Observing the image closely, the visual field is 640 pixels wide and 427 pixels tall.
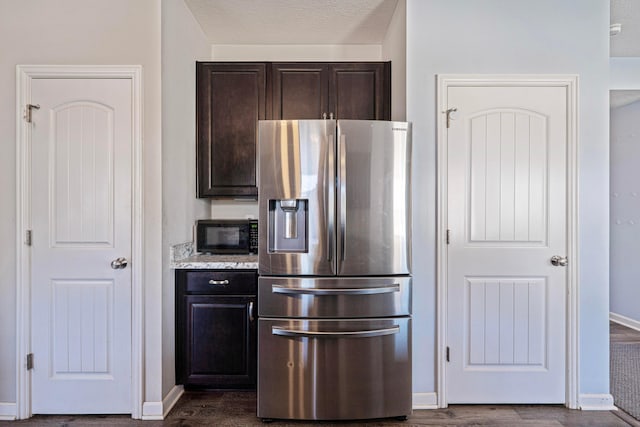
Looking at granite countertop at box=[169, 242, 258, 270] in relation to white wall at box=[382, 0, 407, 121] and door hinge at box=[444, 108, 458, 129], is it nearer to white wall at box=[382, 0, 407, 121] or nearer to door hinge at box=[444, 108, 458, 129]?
white wall at box=[382, 0, 407, 121]

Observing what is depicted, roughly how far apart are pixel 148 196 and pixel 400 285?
161cm

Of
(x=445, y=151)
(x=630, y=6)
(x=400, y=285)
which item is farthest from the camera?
(x=630, y=6)

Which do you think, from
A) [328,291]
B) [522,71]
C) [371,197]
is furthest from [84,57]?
[522,71]

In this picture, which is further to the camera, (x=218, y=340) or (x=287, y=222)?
(x=218, y=340)

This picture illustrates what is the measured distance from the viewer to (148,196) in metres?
2.15

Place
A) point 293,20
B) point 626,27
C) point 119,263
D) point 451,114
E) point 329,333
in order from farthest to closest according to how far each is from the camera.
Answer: point 626,27 → point 293,20 → point 451,114 → point 119,263 → point 329,333

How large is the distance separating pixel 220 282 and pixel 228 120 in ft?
4.11

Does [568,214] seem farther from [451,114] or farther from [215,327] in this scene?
[215,327]

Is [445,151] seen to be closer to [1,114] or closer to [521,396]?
[521,396]

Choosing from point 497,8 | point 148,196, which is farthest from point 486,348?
point 148,196

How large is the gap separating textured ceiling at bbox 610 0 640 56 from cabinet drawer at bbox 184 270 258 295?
126 inches

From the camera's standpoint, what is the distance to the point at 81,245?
216 cm

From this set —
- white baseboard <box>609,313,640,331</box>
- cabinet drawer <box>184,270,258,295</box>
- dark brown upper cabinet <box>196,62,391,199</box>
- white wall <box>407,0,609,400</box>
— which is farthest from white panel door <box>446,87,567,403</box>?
white baseboard <box>609,313,640,331</box>

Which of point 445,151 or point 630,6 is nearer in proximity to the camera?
point 445,151
